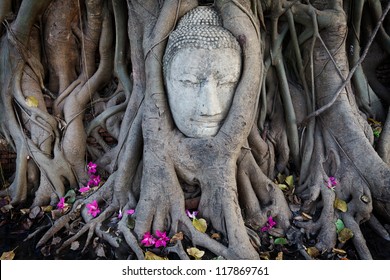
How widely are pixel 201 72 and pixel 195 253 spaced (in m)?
1.17

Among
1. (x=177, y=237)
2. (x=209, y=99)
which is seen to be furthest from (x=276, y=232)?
(x=209, y=99)

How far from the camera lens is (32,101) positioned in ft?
8.25

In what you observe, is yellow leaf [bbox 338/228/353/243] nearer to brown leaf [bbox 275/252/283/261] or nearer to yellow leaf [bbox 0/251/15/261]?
brown leaf [bbox 275/252/283/261]

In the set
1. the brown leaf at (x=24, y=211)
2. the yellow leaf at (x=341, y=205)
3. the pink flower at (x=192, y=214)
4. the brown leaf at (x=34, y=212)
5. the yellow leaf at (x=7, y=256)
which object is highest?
the pink flower at (x=192, y=214)

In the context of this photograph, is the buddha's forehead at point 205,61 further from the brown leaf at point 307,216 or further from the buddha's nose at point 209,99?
the brown leaf at point 307,216

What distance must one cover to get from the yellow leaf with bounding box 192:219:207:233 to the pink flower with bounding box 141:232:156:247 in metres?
0.29

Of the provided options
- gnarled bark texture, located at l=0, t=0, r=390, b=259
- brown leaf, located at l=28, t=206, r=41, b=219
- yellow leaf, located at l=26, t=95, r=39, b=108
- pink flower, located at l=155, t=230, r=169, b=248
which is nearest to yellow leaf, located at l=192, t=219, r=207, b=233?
gnarled bark texture, located at l=0, t=0, r=390, b=259

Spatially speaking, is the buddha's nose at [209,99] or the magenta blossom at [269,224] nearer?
the buddha's nose at [209,99]

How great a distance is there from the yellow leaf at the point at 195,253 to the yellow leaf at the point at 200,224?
0.15 meters

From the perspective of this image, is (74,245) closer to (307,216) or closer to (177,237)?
(177,237)

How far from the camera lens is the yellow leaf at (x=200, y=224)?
6.48 feet

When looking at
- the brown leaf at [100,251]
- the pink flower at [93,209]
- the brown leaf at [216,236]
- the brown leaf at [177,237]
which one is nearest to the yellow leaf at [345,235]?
the brown leaf at [216,236]

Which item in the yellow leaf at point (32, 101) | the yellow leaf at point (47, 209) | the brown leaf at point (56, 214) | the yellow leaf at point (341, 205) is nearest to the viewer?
the yellow leaf at point (341, 205)

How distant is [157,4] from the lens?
217 cm
